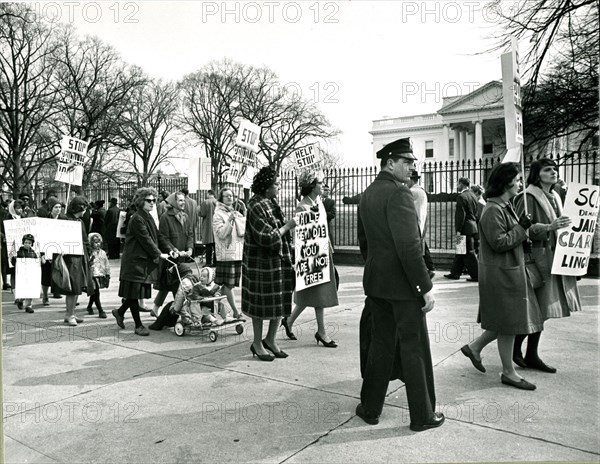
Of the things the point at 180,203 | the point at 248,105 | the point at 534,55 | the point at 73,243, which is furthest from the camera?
the point at 248,105

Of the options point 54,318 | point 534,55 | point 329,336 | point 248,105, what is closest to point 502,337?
point 329,336

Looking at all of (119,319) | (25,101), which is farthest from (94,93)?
(119,319)

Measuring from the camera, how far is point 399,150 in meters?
3.82

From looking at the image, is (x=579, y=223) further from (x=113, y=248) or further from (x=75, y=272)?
(x=113, y=248)

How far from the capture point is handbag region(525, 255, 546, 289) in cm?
473

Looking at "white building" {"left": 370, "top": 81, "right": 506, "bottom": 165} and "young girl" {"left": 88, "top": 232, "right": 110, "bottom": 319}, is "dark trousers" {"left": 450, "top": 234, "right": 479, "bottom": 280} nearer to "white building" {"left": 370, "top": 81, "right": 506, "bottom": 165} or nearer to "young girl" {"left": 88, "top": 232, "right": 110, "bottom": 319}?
"young girl" {"left": 88, "top": 232, "right": 110, "bottom": 319}

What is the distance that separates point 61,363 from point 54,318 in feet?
8.79

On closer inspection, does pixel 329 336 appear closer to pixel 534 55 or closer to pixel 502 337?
pixel 502 337

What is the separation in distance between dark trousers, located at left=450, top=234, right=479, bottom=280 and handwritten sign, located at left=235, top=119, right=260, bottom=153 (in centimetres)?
478

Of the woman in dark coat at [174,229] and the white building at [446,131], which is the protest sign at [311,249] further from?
the white building at [446,131]

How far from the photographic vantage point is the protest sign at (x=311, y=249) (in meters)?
5.79

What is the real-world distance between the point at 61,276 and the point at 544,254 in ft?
18.9

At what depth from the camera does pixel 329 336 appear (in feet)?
20.8

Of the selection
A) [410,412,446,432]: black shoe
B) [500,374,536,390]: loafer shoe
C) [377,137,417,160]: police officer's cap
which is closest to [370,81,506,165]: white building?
[500,374,536,390]: loafer shoe
